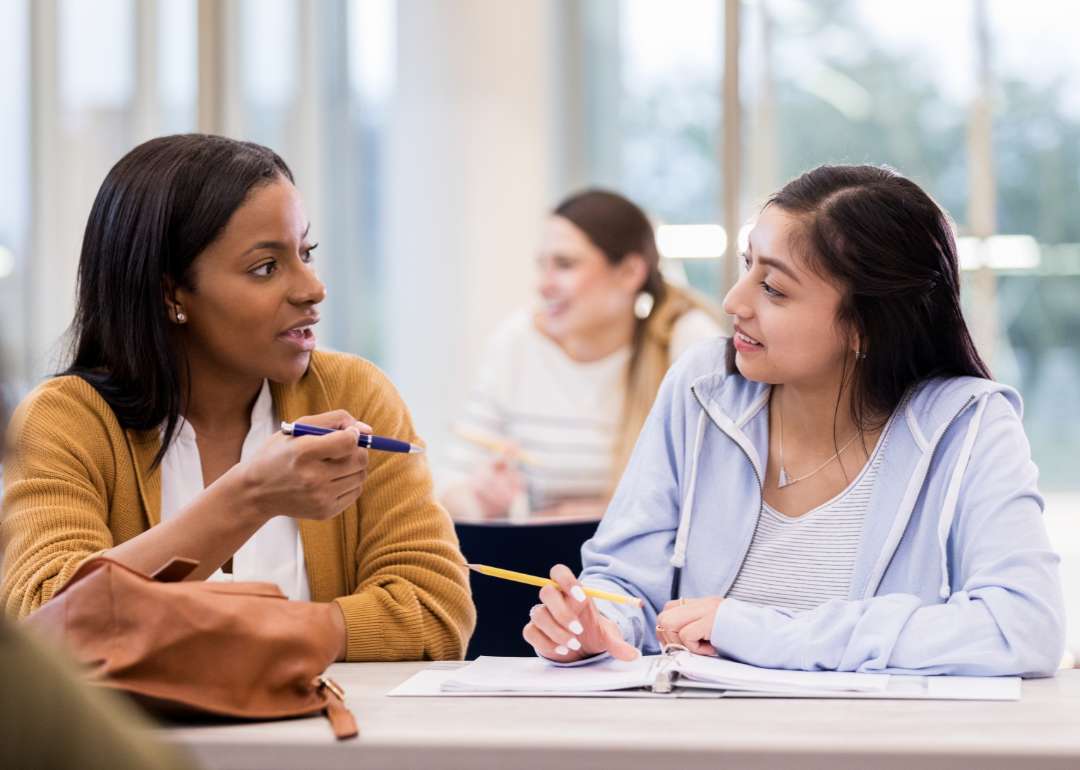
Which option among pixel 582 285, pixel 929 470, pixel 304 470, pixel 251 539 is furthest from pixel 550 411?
pixel 304 470

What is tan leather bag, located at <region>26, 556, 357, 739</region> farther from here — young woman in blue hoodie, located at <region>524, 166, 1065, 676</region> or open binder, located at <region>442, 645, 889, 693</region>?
young woman in blue hoodie, located at <region>524, 166, 1065, 676</region>

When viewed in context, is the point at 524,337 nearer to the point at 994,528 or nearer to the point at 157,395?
the point at 157,395

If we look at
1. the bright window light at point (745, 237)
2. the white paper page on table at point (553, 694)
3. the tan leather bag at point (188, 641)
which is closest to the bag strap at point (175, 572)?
the tan leather bag at point (188, 641)

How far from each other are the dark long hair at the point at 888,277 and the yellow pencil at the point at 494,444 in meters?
1.61

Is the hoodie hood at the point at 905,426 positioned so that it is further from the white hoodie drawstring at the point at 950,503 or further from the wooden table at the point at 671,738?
the wooden table at the point at 671,738

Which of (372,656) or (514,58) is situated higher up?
(514,58)

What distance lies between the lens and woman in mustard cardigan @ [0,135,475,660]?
1451mm

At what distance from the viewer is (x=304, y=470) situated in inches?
51.5

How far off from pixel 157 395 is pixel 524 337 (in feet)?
6.34

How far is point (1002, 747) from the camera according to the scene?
89 cm

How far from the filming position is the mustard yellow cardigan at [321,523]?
4.50 ft

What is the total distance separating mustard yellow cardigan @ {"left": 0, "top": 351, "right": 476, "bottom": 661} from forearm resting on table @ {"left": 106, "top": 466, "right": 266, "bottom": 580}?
0.25 ft

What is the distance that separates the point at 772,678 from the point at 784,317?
2.00 feet

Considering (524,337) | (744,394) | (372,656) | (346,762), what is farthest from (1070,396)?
(346,762)
